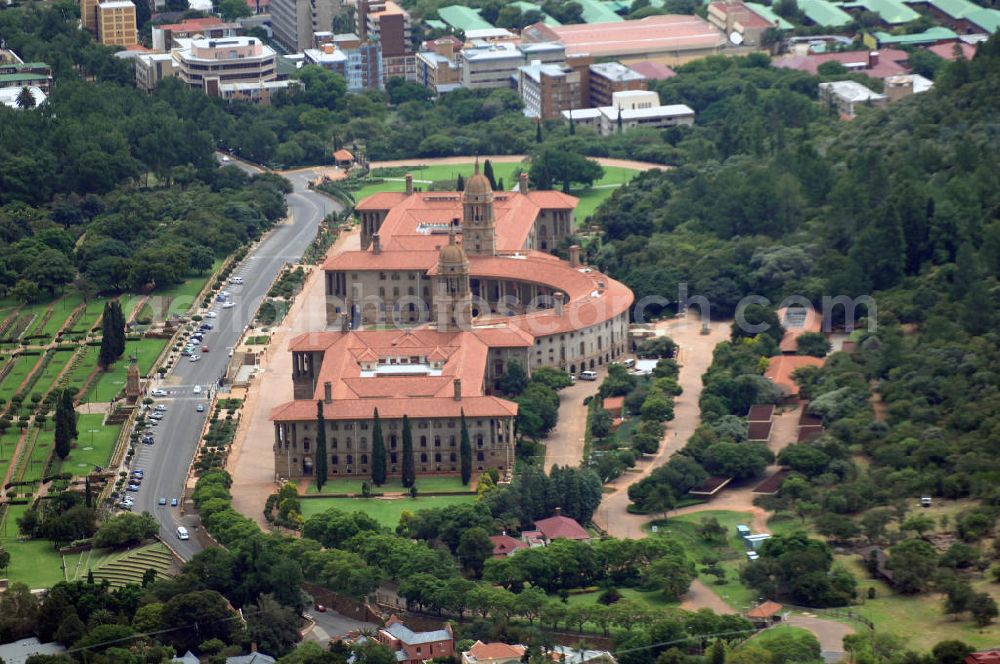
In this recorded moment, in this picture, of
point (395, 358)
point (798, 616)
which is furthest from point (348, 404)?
point (798, 616)

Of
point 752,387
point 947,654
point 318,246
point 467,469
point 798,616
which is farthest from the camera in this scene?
point 318,246

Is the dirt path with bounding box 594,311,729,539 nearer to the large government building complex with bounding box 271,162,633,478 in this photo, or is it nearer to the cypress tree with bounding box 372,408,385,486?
the large government building complex with bounding box 271,162,633,478

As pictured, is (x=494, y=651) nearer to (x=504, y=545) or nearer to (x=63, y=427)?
(x=504, y=545)

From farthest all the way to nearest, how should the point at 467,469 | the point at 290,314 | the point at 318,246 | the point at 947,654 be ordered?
the point at 318,246, the point at 290,314, the point at 467,469, the point at 947,654

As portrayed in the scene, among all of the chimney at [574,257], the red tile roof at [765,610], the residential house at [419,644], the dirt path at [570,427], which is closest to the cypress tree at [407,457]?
the dirt path at [570,427]

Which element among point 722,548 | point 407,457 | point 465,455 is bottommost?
point 722,548

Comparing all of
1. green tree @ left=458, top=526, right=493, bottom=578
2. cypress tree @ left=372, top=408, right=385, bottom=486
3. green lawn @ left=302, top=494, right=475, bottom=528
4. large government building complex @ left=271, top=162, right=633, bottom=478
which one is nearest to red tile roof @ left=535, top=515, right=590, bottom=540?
green tree @ left=458, top=526, right=493, bottom=578

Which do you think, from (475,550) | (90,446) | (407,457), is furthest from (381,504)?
(90,446)

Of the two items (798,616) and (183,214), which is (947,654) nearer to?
(798,616)
